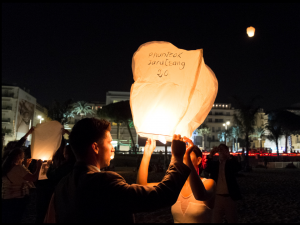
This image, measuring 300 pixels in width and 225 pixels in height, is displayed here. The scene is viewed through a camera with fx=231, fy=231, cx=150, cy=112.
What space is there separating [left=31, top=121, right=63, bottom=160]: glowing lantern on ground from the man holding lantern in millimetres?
2716

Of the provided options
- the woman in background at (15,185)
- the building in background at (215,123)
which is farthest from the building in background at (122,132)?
the woman in background at (15,185)

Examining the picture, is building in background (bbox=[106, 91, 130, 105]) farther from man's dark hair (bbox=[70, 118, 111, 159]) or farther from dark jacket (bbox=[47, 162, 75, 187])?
man's dark hair (bbox=[70, 118, 111, 159])

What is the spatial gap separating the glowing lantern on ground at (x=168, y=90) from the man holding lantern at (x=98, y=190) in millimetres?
439

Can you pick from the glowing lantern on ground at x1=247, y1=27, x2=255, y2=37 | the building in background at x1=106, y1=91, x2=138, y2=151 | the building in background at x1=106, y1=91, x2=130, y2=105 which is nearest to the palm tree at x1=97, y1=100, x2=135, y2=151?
the building in background at x1=106, y1=91, x2=138, y2=151

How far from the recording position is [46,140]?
4.00 meters

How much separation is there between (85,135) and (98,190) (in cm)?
37

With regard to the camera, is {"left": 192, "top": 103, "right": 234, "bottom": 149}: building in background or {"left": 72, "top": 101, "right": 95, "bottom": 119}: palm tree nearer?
{"left": 72, "top": 101, "right": 95, "bottom": 119}: palm tree

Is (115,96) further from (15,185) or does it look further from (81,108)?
(15,185)

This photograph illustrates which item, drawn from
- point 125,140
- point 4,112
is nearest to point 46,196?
point 4,112

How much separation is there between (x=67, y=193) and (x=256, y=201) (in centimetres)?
865

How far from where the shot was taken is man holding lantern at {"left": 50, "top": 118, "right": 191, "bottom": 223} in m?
1.16

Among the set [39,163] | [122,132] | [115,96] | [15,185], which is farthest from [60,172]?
[115,96]

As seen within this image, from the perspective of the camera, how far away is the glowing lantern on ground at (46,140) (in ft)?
12.7

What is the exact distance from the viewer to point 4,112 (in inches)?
2163
